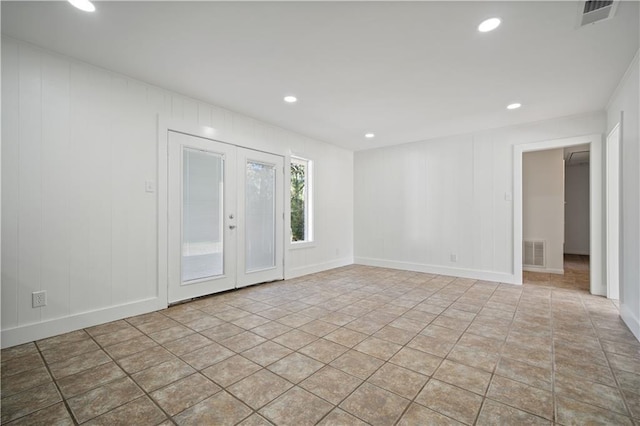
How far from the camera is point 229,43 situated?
244 cm

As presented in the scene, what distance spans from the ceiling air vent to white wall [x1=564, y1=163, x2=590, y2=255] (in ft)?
26.5

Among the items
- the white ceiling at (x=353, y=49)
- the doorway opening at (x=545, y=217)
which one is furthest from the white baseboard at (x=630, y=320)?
the white ceiling at (x=353, y=49)

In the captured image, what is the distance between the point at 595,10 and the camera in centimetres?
202

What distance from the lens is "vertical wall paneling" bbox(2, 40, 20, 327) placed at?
2322 millimetres

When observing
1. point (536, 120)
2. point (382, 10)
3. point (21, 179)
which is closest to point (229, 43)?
point (382, 10)

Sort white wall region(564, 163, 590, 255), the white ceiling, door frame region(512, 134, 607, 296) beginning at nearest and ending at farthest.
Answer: the white ceiling → door frame region(512, 134, 607, 296) → white wall region(564, 163, 590, 255)

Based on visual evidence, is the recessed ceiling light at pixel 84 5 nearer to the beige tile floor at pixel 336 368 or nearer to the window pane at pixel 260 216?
the window pane at pixel 260 216

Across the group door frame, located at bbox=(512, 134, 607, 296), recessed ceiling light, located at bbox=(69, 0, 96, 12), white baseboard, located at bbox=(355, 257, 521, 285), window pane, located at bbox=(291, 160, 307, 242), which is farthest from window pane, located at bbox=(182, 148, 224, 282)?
door frame, located at bbox=(512, 134, 607, 296)

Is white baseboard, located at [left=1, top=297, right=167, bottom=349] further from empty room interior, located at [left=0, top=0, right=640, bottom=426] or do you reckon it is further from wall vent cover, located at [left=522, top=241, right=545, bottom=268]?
wall vent cover, located at [left=522, top=241, right=545, bottom=268]

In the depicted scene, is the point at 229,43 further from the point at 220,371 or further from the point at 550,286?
the point at 550,286

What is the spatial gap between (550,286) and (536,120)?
2.56 m

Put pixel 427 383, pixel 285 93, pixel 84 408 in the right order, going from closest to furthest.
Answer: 1. pixel 84 408
2. pixel 427 383
3. pixel 285 93

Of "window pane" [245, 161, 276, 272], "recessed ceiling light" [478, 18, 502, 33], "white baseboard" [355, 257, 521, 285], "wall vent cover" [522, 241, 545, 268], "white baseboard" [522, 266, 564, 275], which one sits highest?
"recessed ceiling light" [478, 18, 502, 33]

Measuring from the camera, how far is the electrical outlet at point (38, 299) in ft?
8.03
